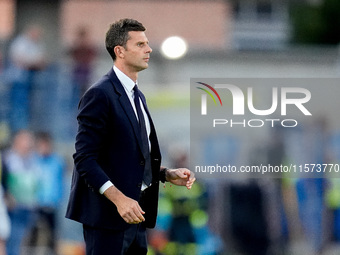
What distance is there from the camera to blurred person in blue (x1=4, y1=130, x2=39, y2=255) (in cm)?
1252

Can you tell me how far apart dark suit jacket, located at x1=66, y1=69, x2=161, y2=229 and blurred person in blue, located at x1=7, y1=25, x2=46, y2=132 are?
9.35 m

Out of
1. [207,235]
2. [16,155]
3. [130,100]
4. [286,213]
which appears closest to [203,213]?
[207,235]

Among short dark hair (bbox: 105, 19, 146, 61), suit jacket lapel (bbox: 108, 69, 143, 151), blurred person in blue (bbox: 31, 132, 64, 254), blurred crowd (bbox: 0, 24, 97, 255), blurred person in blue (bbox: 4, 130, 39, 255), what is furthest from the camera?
blurred person in blue (bbox: 31, 132, 64, 254)

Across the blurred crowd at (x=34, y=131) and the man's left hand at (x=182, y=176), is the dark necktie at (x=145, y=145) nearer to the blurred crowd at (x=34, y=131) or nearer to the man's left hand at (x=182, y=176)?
the man's left hand at (x=182, y=176)

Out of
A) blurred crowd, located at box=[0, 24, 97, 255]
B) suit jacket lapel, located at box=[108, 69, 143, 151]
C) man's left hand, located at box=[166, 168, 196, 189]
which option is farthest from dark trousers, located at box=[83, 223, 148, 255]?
blurred crowd, located at box=[0, 24, 97, 255]

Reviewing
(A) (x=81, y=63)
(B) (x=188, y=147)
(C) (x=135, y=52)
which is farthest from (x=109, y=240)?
(A) (x=81, y=63)

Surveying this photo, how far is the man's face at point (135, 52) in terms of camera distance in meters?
5.25

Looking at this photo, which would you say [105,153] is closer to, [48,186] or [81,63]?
[48,186]

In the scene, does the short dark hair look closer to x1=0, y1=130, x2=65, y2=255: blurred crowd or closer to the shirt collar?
the shirt collar

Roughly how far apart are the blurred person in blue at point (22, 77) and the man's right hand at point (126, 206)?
9.56m

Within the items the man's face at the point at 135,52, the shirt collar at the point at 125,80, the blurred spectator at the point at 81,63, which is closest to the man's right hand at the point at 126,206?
the shirt collar at the point at 125,80

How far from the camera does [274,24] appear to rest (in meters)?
50.2

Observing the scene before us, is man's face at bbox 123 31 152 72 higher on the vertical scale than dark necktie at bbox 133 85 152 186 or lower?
higher

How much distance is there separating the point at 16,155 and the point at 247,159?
158 inches
